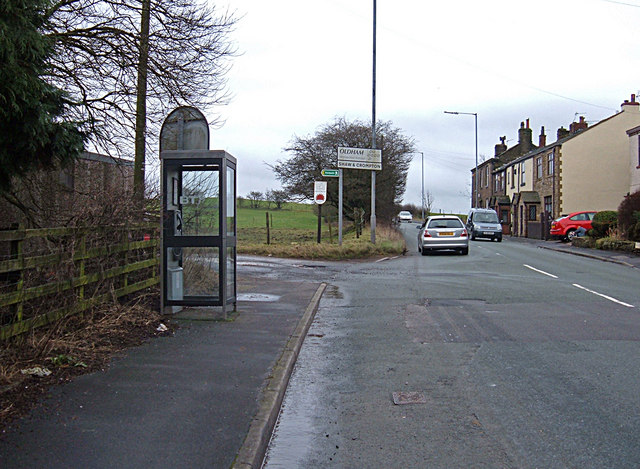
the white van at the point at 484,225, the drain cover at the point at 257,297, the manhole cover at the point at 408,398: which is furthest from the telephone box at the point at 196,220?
the white van at the point at 484,225

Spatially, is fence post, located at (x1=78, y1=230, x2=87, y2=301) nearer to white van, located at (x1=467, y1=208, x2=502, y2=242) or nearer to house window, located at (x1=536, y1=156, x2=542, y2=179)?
white van, located at (x1=467, y1=208, x2=502, y2=242)

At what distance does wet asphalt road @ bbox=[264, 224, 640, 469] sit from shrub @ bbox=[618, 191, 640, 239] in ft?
48.0

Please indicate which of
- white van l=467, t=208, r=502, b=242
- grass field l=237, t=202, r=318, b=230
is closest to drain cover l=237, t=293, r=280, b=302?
white van l=467, t=208, r=502, b=242

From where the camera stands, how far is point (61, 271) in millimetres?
6492

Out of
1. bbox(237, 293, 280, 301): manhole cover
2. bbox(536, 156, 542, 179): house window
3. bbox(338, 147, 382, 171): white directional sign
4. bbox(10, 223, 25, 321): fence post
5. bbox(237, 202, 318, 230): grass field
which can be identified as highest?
bbox(536, 156, 542, 179): house window

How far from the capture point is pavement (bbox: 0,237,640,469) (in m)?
3.81

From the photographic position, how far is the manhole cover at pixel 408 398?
5316mm

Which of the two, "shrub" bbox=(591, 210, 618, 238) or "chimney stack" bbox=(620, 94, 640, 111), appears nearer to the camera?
"shrub" bbox=(591, 210, 618, 238)

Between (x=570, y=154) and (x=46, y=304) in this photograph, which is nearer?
(x=46, y=304)

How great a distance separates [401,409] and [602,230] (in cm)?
2674

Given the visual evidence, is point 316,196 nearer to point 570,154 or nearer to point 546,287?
point 546,287

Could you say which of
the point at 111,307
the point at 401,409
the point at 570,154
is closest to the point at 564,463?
the point at 401,409

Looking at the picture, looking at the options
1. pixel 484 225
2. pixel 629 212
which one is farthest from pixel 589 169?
pixel 629 212

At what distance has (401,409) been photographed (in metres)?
5.12
